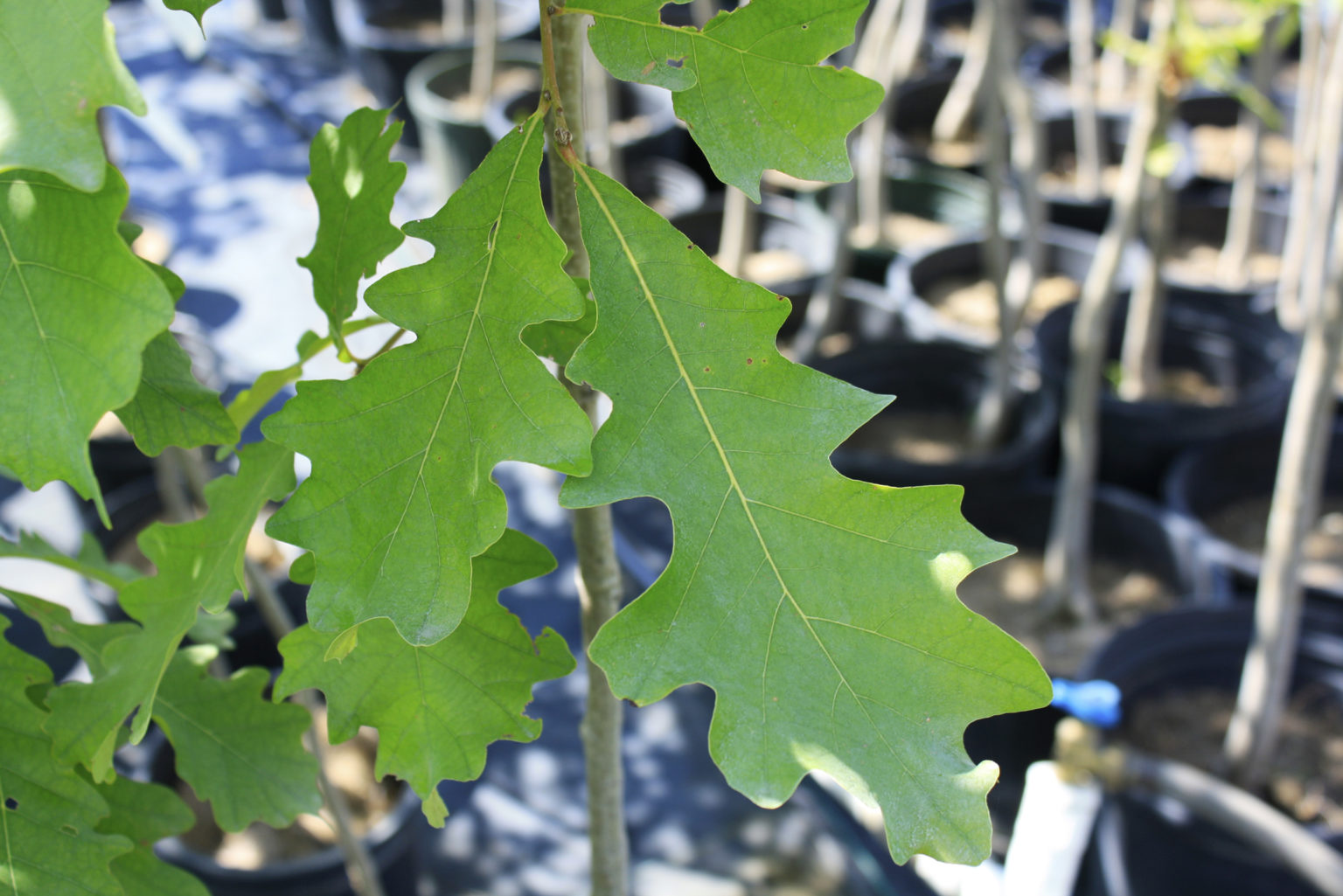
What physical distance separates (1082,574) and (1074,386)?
51 centimetres

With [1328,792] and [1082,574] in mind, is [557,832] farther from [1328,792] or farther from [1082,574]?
[1328,792]

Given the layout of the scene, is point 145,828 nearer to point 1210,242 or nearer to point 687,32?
point 687,32

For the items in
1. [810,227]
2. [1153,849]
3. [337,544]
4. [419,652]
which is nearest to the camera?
[337,544]

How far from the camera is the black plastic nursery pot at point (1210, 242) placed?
3.82m

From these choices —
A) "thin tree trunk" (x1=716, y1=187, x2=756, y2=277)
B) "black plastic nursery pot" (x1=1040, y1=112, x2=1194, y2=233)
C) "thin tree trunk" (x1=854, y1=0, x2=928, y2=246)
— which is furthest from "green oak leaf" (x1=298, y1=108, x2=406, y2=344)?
"black plastic nursery pot" (x1=1040, y1=112, x2=1194, y2=233)

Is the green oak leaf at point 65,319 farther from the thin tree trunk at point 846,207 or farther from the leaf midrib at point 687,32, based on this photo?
the thin tree trunk at point 846,207

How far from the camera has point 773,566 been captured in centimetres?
66

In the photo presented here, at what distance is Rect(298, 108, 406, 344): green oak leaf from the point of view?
761 mm

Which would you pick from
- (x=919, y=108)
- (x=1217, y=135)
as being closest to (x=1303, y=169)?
(x=1217, y=135)

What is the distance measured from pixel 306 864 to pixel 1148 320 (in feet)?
8.50

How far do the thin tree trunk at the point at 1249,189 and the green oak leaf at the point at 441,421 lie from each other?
138 inches

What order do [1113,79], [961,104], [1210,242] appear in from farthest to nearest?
[1113,79]
[961,104]
[1210,242]

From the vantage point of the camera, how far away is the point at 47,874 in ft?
2.56

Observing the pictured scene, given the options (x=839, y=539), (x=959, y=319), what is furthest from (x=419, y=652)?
(x=959, y=319)
